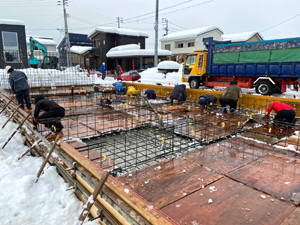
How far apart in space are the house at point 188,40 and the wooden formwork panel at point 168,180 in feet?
91.5

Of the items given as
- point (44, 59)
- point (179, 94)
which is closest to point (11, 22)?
point (44, 59)

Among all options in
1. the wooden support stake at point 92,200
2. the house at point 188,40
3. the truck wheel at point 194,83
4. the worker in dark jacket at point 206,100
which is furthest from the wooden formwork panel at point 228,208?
the house at point 188,40

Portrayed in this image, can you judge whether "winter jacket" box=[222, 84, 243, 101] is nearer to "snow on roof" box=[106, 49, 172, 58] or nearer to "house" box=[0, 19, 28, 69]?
"house" box=[0, 19, 28, 69]

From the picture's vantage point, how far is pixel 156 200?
2.82m

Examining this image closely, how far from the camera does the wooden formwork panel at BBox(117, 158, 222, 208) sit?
2916mm

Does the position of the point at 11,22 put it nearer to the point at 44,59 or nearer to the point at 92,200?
the point at 44,59

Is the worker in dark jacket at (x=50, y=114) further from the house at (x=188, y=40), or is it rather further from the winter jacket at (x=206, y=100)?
the house at (x=188, y=40)

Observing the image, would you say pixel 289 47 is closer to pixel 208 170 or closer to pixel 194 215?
pixel 208 170

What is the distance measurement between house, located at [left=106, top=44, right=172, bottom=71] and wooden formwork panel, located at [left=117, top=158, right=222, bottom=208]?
2292cm

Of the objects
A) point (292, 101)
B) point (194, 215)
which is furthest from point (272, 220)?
point (292, 101)

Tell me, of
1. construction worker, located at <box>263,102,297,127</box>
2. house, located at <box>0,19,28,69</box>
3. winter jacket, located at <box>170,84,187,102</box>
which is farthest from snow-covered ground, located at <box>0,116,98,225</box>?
house, located at <box>0,19,28,69</box>

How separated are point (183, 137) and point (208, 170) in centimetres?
175

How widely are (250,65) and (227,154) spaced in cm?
843

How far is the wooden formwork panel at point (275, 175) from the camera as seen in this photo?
3.00 metres
